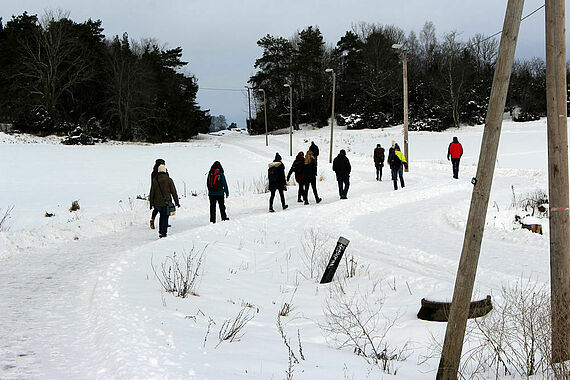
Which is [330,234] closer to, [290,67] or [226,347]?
[226,347]

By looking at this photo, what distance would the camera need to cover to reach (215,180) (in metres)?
13.3

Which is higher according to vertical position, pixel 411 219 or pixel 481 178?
pixel 481 178

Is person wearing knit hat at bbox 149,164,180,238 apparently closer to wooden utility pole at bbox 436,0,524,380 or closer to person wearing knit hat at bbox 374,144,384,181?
wooden utility pole at bbox 436,0,524,380

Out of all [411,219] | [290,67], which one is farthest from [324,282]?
[290,67]

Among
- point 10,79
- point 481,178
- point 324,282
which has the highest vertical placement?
point 10,79

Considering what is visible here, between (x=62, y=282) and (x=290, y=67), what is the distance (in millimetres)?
71835

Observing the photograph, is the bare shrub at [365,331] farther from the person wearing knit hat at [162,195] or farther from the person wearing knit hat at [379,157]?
the person wearing knit hat at [379,157]

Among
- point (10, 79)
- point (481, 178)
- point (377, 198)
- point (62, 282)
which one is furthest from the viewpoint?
point (10, 79)

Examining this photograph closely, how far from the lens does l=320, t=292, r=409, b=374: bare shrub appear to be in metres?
4.90

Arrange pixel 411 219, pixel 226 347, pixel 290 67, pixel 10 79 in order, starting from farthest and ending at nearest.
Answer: pixel 290 67
pixel 10 79
pixel 411 219
pixel 226 347

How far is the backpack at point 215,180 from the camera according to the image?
13273 millimetres

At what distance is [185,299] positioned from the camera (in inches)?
261

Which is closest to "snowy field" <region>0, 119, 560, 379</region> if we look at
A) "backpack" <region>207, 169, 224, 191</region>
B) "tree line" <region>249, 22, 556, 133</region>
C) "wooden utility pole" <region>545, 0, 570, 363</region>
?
"backpack" <region>207, 169, 224, 191</region>

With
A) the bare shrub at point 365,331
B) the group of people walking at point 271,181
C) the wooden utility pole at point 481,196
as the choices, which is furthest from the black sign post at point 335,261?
the group of people walking at point 271,181
